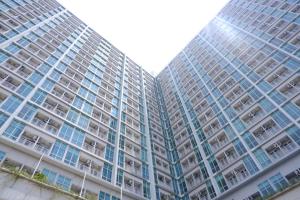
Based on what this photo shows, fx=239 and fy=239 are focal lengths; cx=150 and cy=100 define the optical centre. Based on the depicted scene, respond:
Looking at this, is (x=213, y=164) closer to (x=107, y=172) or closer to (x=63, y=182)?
(x=107, y=172)

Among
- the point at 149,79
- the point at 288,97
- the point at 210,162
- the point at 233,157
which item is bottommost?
the point at 149,79

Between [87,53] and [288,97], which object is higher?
[288,97]

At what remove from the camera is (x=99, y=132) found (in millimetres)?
37438

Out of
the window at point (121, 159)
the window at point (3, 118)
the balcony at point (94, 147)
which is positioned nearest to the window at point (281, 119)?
the window at point (121, 159)

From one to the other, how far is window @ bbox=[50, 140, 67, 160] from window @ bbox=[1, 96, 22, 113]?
21.2 ft

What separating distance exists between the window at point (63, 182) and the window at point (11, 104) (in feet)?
31.9

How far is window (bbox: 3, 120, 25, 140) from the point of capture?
2550 centimetres

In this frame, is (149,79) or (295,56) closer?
(295,56)

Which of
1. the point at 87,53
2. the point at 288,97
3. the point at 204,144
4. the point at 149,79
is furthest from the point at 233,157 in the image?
the point at 149,79

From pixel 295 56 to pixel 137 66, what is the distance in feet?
147

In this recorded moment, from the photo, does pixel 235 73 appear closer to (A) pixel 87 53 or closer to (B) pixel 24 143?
(A) pixel 87 53

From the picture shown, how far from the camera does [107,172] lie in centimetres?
3158

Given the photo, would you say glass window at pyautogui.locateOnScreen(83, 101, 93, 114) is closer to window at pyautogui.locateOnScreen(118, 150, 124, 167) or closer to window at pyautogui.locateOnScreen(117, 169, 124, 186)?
window at pyautogui.locateOnScreen(118, 150, 124, 167)

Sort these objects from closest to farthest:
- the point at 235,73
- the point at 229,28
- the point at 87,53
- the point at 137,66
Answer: the point at 235,73 → the point at 87,53 → the point at 229,28 → the point at 137,66
